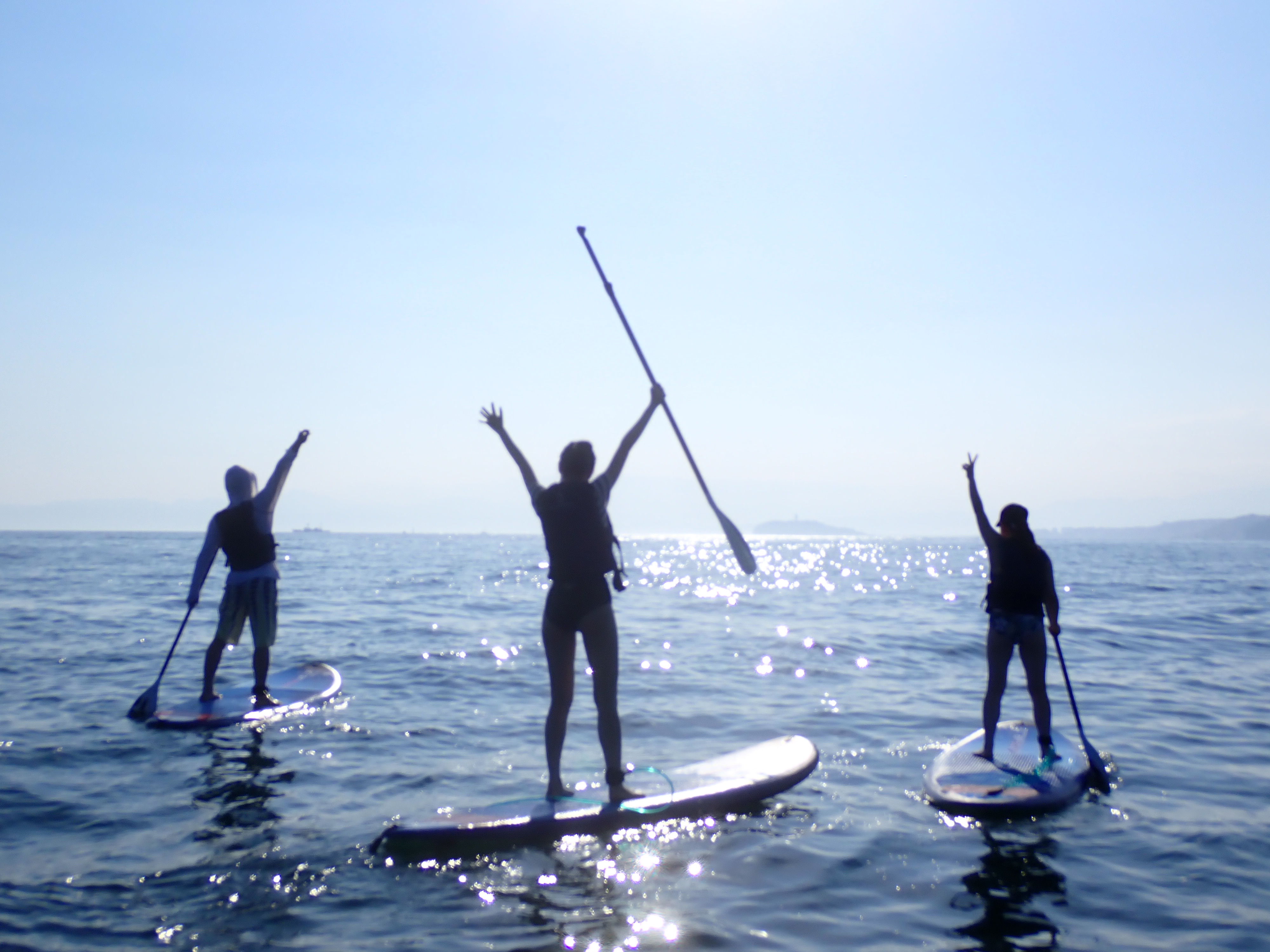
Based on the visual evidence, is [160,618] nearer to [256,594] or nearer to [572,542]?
[256,594]

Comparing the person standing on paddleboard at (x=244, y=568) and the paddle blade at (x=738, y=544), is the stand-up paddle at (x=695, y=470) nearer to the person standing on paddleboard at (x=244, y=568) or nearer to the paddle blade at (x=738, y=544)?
the paddle blade at (x=738, y=544)

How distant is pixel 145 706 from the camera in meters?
8.54

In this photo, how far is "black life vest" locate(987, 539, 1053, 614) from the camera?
678 centimetres

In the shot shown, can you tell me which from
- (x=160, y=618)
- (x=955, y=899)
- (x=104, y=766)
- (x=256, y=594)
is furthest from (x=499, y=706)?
(x=160, y=618)

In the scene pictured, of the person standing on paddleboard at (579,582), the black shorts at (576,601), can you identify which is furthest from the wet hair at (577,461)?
the black shorts at (576,601)

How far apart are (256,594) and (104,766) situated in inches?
78.4

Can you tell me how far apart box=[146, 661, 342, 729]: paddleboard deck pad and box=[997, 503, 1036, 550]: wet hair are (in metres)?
6.81

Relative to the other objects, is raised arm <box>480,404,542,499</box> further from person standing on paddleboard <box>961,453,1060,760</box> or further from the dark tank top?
person standing on paddleboard <box>961,453,1060,760</box>

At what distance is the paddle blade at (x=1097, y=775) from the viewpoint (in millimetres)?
6660

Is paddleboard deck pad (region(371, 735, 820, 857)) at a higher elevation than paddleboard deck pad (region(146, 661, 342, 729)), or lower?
higher

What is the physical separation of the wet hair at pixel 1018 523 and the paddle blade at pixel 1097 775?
1.63 metres

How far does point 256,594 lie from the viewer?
28.1ft

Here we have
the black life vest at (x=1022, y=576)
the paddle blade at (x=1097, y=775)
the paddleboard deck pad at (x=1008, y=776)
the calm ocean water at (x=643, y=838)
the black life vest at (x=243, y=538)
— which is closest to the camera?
the calm ocean water at (x=643, y=838)

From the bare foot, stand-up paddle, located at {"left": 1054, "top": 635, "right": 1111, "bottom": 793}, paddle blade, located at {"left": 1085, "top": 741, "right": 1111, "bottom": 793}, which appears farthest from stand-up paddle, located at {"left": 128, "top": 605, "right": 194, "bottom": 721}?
paddle blade, located at {"left": 1085, "top": 741, "right": 1111, "bottom": 793}
